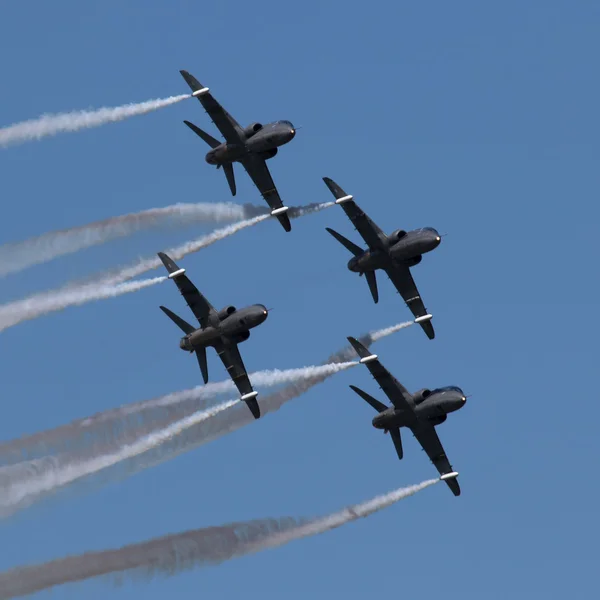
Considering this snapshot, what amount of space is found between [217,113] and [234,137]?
1501 mm

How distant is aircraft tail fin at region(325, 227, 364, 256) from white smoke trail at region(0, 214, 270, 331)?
701cm

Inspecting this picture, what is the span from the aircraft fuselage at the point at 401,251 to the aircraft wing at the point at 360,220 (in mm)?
463

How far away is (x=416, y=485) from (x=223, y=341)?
41.6 ft

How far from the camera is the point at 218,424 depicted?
305ft

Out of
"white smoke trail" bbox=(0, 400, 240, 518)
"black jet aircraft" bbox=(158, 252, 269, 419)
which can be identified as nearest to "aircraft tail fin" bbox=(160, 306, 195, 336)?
"black jet aircraft" bbox=(158, 252, 269, 419)

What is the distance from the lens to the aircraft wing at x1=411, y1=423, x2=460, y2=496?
3733 inches

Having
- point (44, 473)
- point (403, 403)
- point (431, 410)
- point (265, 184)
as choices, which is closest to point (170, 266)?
point (265, 184)

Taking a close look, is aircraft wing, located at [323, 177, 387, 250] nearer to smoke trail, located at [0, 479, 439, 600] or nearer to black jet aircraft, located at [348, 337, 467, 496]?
black jet aircraft, located at [348, 337, 467, 496]

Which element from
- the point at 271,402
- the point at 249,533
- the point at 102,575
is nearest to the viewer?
the point at 102,575

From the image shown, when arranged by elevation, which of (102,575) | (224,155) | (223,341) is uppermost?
(224,155)

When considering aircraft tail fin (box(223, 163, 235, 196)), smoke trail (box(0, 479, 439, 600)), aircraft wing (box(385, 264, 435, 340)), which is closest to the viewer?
smoke trail (box(0, 479, 439, 600))

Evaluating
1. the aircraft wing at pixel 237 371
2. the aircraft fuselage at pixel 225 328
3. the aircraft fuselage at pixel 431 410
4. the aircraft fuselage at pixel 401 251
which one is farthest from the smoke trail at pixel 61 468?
the aircraft fuselage at pixel 401 251

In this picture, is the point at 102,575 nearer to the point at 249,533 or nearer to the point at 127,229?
the point at 249,533

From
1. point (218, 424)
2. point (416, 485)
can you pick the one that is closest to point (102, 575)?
point (218, 424)
